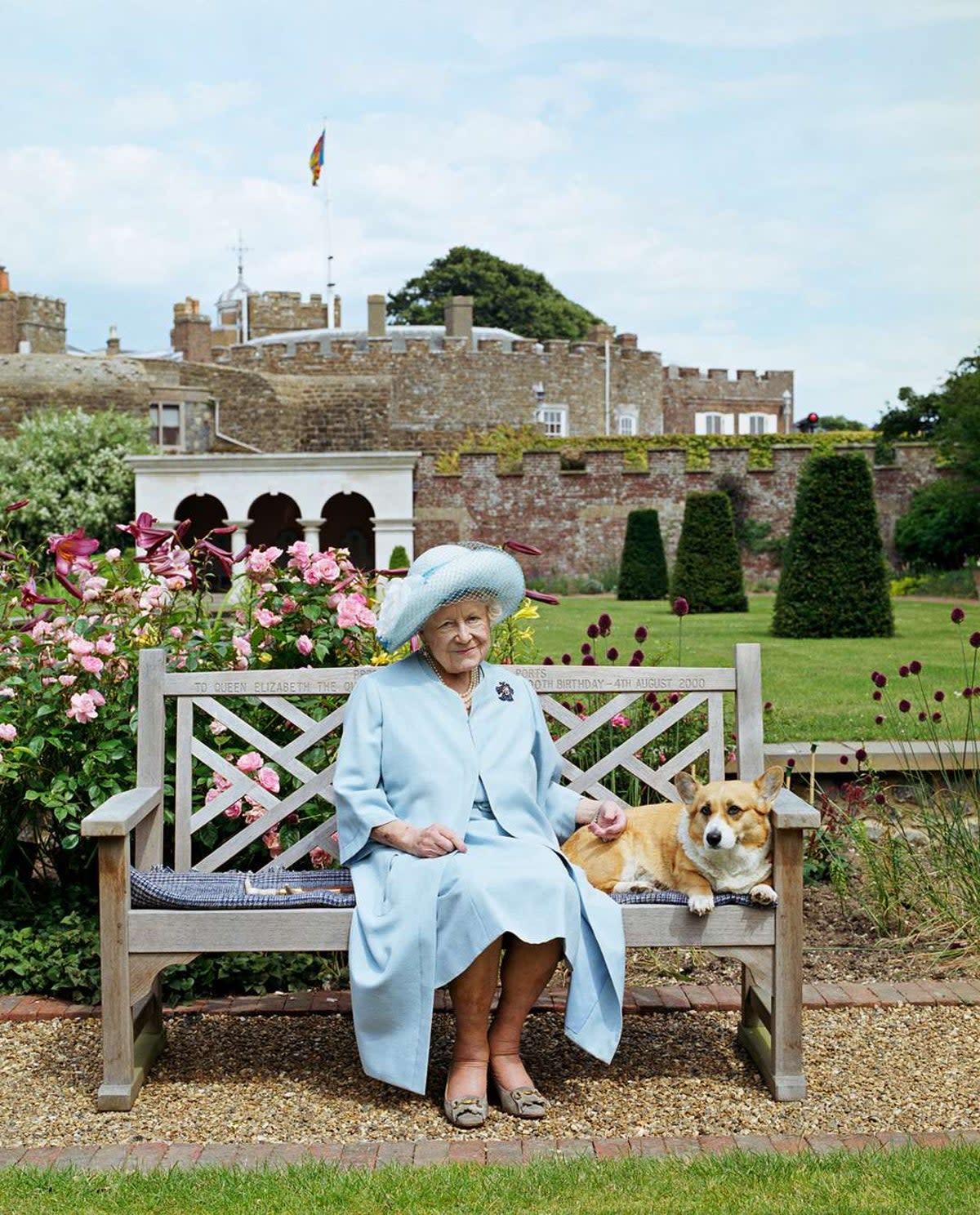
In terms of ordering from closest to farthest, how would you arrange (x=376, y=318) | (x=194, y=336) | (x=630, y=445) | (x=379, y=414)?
1. (x=630, y=445)
2. (x=379, y=414)
3. (x=376, y=318)
4. (x=194, y=336)

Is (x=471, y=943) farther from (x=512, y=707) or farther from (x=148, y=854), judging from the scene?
Answer: (x=148, y=854)

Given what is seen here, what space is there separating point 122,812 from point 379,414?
103 ft

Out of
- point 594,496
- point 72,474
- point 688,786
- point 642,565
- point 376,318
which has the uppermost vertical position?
point 376,318

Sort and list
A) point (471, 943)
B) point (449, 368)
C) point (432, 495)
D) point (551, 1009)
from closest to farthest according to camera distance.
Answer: point (471, 943) < point (551, 1009) < point (432, 495) < point (449, 368)

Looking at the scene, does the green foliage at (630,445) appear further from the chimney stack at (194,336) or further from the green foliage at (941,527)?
the chimney stack at (194,336)

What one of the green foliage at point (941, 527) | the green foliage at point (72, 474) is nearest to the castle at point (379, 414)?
the green foliage at point (941, 527)

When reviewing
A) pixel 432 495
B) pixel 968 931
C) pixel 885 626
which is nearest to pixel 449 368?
pixel 432 495

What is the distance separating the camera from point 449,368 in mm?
35000

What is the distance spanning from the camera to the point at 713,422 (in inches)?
1730

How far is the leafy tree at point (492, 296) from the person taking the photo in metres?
47.8

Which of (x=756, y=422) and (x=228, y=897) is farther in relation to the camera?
(x=756, y=422)

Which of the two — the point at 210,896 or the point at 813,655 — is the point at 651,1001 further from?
the point at 813,655

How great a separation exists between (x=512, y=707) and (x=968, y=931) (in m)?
1.78

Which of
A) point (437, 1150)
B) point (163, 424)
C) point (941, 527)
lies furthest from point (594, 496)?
point (437, 1150)
